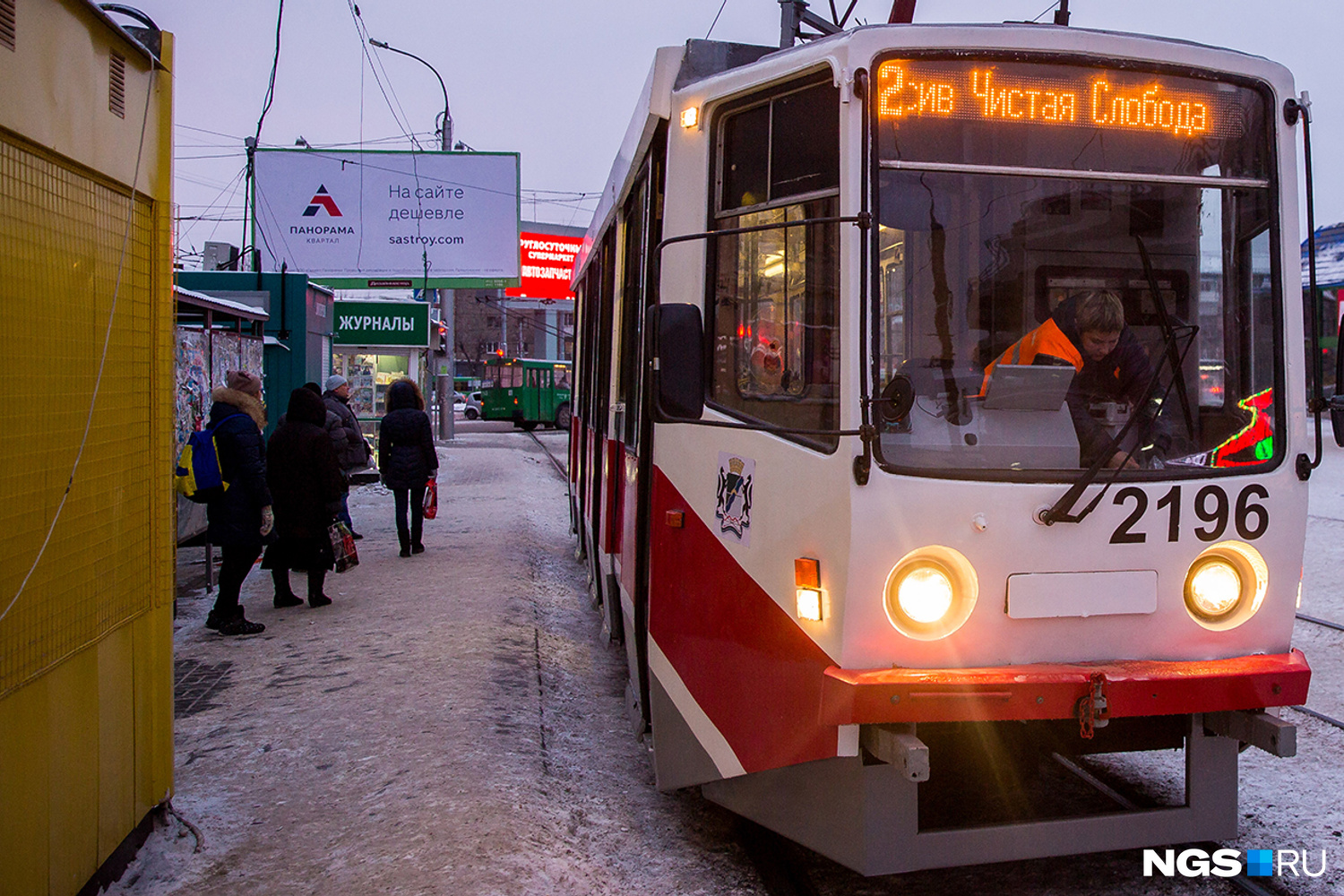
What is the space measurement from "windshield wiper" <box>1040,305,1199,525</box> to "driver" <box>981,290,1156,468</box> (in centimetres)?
6

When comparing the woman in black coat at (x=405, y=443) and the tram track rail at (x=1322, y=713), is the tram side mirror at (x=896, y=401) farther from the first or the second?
the woman in black coat at (x=405, y=443)

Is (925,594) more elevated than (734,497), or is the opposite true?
(734,497)

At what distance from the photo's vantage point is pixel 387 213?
987 inches

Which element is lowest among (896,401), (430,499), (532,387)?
(430,499)

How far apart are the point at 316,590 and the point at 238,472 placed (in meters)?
1.44

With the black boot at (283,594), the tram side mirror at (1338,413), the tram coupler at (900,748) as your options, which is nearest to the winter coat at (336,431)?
the black boot at (283,594)

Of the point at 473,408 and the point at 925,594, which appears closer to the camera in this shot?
the point at 925,594

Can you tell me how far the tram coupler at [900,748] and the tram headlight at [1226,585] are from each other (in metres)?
1.00

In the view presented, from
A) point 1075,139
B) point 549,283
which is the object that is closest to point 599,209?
point 1075,139

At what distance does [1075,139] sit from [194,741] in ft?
14.9

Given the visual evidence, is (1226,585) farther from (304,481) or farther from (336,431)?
(336,431)

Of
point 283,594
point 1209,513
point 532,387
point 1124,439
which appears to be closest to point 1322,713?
point 1209,513

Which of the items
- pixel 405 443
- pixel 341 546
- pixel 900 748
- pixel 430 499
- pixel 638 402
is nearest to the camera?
pixel 900 748

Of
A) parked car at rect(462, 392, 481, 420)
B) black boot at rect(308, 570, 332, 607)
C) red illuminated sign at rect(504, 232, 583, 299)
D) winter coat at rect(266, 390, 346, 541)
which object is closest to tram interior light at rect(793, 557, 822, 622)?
winter coat at rect(266, 390, 346, 541)
